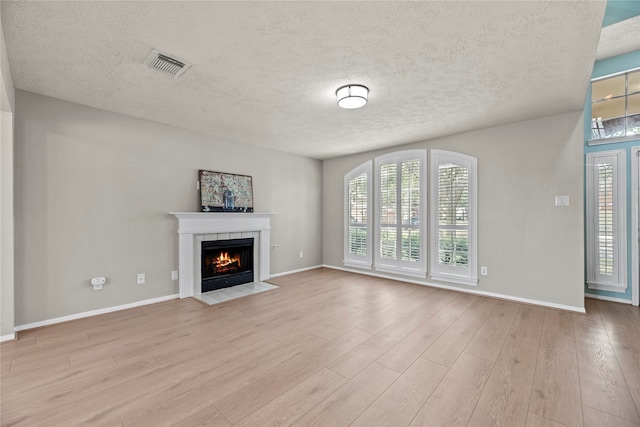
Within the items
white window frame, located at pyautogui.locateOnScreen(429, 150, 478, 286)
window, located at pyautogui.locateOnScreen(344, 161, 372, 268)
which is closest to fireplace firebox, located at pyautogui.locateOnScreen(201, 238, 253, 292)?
window, located at pyautogui.locateOnScreen(344, 161, 372, 268)

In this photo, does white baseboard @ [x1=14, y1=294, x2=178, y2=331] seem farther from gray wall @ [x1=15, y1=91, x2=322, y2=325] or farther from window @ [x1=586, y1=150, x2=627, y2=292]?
window @ [x1=586, y1=150, x2=627, y2=292]

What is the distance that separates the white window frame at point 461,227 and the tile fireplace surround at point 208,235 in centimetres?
293

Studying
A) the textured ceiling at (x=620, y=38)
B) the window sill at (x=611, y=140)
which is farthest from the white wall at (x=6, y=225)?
the window sill at (x=611, y=140)

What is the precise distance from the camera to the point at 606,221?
4.02 m

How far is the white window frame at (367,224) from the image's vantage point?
5.57 m

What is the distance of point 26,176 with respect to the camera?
117 inches

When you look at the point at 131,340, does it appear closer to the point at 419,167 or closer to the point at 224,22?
the point at 224,22

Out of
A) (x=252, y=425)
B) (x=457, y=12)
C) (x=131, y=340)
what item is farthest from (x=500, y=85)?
(x=131, y=340)

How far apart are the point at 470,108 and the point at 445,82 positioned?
0.90 m

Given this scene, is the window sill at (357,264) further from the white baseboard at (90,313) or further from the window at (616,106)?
the window at (616,106)

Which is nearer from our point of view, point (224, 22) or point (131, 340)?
point (224, 22)

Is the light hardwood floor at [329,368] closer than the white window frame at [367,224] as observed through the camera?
Yes

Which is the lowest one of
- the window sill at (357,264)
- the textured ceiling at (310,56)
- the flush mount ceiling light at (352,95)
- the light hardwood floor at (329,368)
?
the light hardwood floor at (329,368)

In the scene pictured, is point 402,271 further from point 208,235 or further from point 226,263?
point 208,235
